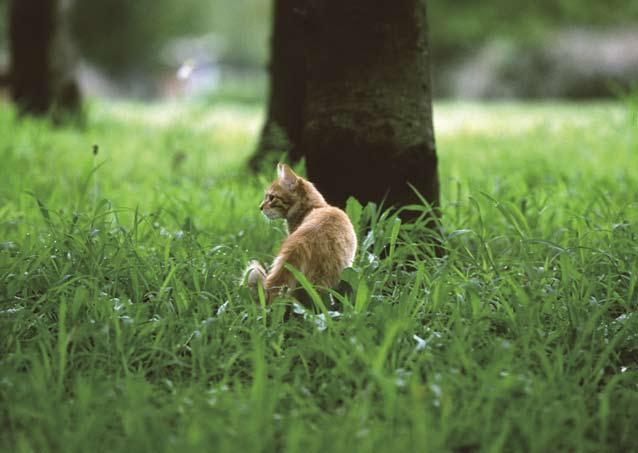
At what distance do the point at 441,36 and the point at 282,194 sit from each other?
71.5 feet

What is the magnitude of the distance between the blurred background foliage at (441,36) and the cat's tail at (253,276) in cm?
1416

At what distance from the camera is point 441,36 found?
2375cm

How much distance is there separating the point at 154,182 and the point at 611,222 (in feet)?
10.1

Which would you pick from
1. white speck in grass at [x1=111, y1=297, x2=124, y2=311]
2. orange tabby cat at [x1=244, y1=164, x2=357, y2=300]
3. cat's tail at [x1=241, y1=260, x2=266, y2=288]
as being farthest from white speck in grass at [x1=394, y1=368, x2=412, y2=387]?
white speck in grass at [x1=111, y1=297, x2=124, y2=311]

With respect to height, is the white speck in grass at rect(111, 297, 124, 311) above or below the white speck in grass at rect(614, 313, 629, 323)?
below

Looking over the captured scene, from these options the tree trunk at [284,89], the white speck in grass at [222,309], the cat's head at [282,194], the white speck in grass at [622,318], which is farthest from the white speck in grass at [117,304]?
the tree trunk at [284,89]

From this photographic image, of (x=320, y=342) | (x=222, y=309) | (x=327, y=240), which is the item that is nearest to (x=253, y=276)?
(x=222, y=309)

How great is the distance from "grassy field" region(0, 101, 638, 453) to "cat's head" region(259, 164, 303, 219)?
8.6 inches

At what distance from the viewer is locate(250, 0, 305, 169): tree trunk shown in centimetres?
496

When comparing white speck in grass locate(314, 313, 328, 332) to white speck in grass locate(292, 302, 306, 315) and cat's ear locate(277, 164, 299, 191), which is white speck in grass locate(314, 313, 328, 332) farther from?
cat's ear locate(277, 164, 299, 191)

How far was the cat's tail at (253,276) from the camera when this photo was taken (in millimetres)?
2779

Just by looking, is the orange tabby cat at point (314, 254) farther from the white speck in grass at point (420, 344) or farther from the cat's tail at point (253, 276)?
the white speck in grass at point (420, 344)

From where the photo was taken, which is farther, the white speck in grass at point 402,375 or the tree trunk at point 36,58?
the tree trunk at point 36,58

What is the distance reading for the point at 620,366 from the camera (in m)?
2.52
